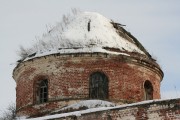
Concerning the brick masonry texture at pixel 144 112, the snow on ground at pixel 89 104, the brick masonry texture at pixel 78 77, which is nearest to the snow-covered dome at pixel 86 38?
the brick masonry texture at pixel 78 77

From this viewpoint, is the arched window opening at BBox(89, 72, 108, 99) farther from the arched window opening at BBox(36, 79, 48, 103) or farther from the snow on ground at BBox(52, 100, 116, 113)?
the arched window opening at BBox(36, 79, 48, 103)

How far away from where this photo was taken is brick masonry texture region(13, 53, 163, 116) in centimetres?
2072

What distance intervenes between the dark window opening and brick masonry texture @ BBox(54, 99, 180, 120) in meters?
4.82

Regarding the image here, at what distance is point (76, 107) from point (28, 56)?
3460 mm

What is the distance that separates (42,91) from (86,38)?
2.70m

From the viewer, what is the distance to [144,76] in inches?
851

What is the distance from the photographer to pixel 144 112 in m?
15.9

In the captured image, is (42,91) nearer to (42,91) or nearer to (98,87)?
(42,91)

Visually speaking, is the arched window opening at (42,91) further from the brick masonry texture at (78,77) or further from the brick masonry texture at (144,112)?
the brick masonry texture at (144,112)

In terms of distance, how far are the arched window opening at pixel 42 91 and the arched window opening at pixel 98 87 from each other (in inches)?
71.3

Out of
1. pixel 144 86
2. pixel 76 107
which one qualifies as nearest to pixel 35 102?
pixel 76 107

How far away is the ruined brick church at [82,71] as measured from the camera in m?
20.8

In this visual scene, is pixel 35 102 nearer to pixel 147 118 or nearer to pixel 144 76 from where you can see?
pixel 144 76

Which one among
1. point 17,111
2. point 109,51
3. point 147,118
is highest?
point 109,51
